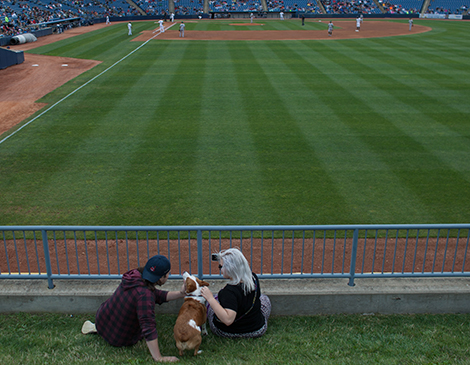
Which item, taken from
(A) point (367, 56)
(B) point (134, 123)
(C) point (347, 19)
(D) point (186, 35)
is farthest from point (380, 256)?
(C) point (347, 19)

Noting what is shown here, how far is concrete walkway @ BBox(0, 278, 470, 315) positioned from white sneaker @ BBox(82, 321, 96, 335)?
47cm

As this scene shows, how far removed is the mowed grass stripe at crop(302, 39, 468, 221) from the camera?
9.41 m

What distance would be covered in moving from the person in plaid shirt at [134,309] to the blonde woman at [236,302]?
0.58 meters

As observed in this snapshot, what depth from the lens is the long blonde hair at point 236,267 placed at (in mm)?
4684

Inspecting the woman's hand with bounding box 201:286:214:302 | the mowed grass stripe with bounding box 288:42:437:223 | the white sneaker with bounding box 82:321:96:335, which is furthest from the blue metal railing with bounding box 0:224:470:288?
the woman's hand with bounding box 201:286:214:302

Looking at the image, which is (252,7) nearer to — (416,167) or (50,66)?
(50,66)

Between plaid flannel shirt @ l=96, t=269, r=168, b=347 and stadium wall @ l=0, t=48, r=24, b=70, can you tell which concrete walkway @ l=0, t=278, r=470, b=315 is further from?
stadium wall @ l=0, t=48, r=24, b=70

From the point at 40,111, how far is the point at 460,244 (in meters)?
14.9

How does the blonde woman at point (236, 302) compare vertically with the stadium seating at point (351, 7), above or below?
below

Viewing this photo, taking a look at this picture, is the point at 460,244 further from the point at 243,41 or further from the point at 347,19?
the point at 347,19

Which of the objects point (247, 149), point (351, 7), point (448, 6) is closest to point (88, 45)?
point (247, 149)

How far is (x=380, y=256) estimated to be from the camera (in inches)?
305

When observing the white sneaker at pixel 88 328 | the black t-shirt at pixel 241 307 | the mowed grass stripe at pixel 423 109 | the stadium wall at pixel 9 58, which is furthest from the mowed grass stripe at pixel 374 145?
the stadium wall at pixel 9 58

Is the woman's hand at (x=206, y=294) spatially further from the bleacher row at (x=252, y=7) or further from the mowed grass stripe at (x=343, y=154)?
the bleacher row at (x=252, y=7)
